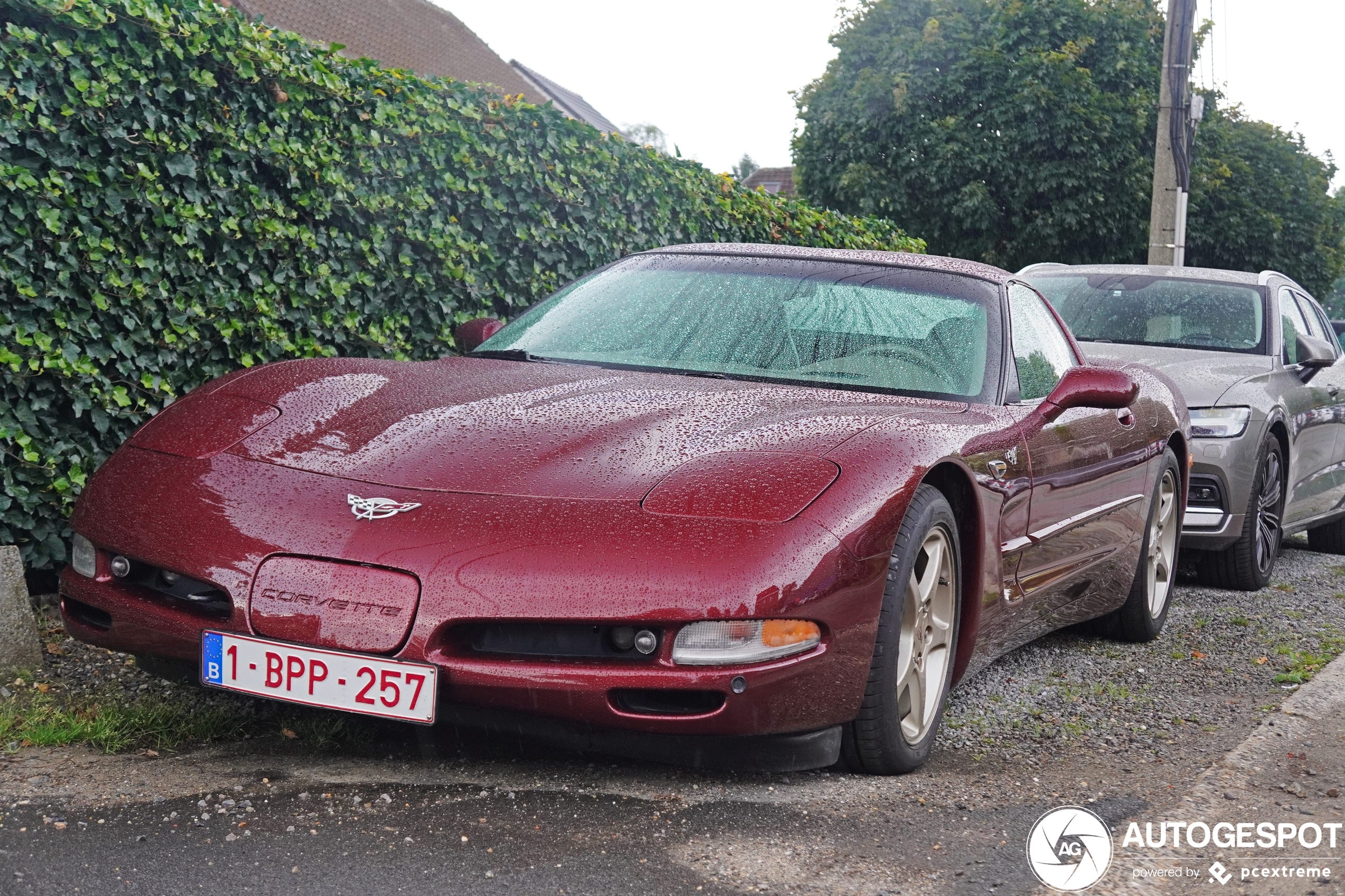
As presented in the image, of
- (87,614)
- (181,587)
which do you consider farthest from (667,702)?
(87,614)

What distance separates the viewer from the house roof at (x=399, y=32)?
24516 millimetres

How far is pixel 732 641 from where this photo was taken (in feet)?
9.71

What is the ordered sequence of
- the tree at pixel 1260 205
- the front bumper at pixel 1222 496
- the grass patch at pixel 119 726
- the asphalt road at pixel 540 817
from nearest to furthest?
the asphalt road at pixel 540 817 → the grass patch at pixel 119 726 → the front bumper at pixel 1222 496 → the tree at pixel 1260 205

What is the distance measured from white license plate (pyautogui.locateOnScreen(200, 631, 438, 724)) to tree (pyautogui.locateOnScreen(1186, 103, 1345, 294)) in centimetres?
2345

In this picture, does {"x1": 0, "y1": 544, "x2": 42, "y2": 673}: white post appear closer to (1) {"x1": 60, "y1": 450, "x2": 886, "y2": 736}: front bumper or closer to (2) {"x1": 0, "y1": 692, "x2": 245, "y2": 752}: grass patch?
(2) {"x1": 0, "y1": 692, "x2": 245, "y2": 752}: grass patch

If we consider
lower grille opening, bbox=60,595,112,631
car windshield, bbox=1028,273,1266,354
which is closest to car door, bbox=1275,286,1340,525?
car windshield, bbox=1028,273,1266,354

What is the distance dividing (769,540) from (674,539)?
195 millimetres

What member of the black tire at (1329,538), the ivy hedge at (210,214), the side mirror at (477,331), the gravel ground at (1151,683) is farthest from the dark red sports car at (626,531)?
the black tire at (1329,538)

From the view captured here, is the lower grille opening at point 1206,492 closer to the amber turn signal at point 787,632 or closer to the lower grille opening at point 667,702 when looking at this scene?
the amber turn signal at point 787,632

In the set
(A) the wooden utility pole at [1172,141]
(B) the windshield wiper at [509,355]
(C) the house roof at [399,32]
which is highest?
(C) the house roof at [399,32]

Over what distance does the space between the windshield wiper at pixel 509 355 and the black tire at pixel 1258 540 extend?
4.09 metres

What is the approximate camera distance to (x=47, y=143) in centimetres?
471

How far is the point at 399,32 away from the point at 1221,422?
2356 cm

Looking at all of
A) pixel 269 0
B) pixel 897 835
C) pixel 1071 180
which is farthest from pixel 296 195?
pixel 269 0
